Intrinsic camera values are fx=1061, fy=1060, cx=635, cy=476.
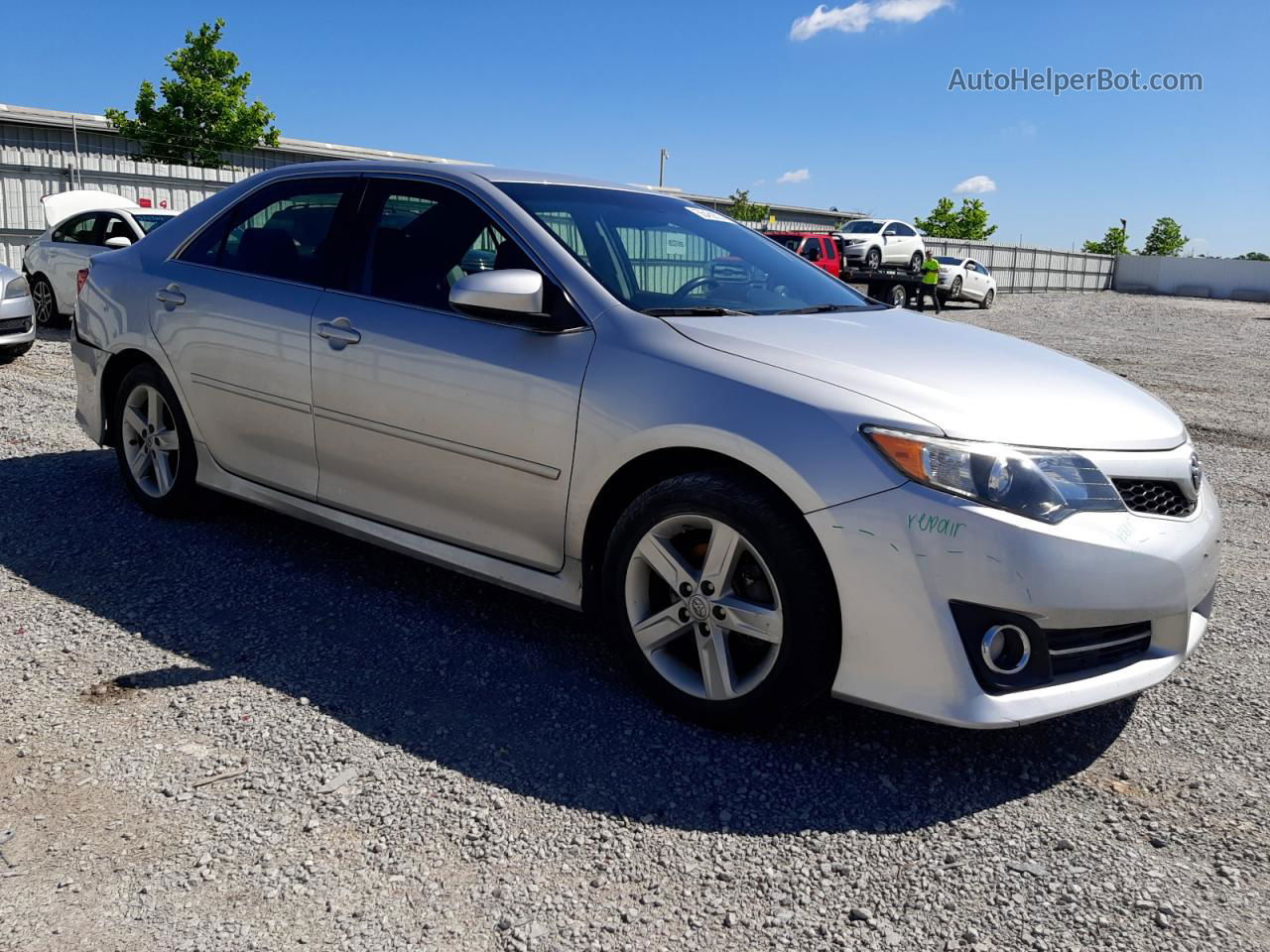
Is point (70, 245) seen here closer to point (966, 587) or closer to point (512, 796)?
point (512, 796)

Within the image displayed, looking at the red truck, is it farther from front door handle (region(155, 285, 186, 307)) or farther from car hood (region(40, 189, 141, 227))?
front door handle (region(155, 285, 186, 307))

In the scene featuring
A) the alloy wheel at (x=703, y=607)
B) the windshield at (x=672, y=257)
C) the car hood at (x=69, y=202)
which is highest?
the car hood at (x=69, y=202)

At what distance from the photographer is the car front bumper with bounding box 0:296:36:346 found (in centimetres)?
1002

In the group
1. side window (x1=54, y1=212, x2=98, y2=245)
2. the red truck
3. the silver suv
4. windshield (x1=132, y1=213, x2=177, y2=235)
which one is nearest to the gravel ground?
the silver suv

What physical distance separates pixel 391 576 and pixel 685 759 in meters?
1.85

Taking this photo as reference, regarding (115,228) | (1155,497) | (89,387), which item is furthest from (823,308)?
(115,228)

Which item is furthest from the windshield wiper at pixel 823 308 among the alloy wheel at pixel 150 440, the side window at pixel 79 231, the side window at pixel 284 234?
the side window at pixel 79 231

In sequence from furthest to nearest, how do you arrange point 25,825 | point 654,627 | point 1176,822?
point 654,627 < point 1176,822 < point 25,825

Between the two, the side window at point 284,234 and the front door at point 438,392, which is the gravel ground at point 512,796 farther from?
the side window at point 284,234

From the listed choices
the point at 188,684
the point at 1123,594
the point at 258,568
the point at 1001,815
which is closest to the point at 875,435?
the point at 1123,594

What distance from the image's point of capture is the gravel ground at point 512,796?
7.71 ft

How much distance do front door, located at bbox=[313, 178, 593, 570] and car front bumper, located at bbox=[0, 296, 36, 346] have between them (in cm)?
766

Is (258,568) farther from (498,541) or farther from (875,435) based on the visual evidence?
(875,435)

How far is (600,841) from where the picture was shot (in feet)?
8.66
